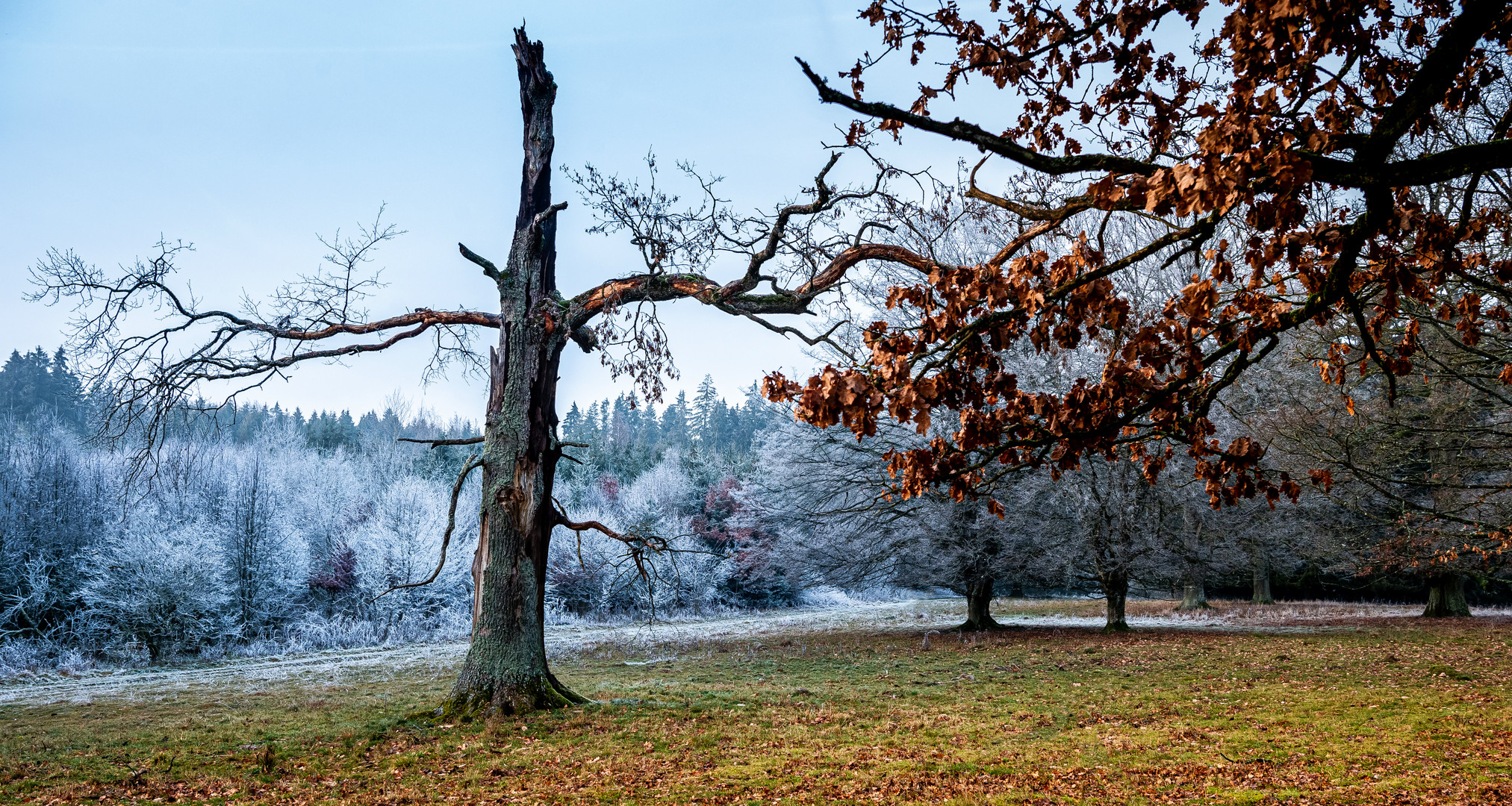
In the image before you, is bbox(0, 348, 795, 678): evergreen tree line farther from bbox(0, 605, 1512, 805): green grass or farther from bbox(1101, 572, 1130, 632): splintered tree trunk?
bbox(1101, 572, 1130, 632): splintered tree trunk

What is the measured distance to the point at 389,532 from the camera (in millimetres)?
30875

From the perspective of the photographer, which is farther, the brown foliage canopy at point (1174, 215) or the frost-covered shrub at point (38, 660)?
the frost-covered shrub at point (38, 660)

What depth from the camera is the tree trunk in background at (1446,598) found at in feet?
72.6

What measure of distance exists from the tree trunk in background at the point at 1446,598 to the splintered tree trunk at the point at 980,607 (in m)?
11.8

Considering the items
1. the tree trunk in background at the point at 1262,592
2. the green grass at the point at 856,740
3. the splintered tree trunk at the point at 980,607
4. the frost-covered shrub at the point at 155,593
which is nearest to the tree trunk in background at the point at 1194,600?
the tree trunk in background at the point at 1262,592

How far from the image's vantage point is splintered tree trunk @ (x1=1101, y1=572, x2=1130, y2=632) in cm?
1906

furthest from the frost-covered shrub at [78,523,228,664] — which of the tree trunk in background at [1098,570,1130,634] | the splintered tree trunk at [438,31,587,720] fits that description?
the tree trunk in background at [1098,570,1130,634]

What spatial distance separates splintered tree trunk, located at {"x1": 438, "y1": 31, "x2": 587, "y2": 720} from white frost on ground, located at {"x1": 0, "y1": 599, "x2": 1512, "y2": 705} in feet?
23.1

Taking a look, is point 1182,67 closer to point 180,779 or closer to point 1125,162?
point 1125,162

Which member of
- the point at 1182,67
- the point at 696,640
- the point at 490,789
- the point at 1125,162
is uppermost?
the point at 1182,67

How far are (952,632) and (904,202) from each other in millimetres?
14867

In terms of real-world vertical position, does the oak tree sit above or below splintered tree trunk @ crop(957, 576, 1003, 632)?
A: above

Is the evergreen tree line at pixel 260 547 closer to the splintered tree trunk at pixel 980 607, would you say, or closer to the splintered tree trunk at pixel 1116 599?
the splintered tree trunk at pixel 980 607

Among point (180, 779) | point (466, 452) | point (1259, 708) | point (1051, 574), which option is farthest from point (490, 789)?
point (466, 452)
